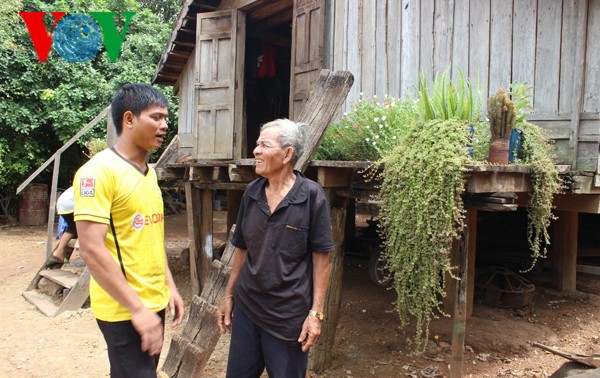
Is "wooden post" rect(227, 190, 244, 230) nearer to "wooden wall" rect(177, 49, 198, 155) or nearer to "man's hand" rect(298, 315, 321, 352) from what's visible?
"wooden wall" rect(177, 49, 198, 155)

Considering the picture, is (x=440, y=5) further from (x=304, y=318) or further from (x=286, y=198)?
(x=304, y=318)

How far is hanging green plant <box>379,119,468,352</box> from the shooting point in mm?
3174

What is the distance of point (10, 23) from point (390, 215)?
1256 cm

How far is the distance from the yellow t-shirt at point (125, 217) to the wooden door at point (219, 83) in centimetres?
496

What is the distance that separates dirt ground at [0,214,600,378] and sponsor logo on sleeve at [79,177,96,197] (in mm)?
3257

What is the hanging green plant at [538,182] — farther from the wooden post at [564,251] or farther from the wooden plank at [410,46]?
the wooden post at [564,251]

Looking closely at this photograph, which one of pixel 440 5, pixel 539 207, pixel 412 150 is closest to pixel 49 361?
pixel 412 150

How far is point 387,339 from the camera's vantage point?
219 inches

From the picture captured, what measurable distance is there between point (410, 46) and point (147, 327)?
4.58 metres

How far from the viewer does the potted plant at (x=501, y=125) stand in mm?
3527

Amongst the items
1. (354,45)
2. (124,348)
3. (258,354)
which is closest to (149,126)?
(124,348)

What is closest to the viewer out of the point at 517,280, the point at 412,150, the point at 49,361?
the point at 412,150

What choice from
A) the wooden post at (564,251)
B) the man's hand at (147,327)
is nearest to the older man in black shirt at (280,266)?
the man's hand at (147,327)

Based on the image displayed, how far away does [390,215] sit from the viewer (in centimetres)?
346
